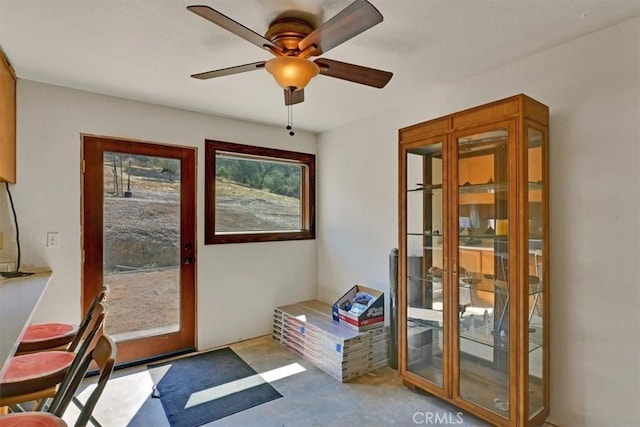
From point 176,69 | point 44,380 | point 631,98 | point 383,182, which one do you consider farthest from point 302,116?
point 44,380

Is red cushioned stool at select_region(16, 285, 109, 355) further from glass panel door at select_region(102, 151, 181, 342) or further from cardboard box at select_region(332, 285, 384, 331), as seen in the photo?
cardboard box at select_region(332, 285, 384, 331)

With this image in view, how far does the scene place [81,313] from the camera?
284 centimetres

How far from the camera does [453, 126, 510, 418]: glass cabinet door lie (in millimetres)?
2125

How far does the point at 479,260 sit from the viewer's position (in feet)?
7.50

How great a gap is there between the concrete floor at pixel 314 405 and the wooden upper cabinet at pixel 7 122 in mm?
1698

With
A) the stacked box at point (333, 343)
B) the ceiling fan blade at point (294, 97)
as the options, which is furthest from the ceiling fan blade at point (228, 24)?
the stacked box at point (333, 343)

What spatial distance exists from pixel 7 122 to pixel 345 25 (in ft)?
8.05

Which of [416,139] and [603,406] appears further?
[416,139]

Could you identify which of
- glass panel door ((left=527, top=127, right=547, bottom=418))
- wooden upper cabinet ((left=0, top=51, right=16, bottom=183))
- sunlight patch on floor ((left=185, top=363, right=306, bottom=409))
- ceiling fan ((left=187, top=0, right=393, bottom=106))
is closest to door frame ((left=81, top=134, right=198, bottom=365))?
wooden upper cabinet ((left=0, top=51, right=16, bottom=183))

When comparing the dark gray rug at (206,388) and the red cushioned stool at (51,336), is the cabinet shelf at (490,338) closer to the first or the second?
the dark gray rug at (206,388)

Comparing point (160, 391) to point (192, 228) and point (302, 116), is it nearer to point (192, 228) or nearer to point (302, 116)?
point (192, 228)

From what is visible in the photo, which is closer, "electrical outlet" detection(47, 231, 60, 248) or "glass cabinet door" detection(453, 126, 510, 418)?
"glass cabinet door" detection(453, 126, 510, 418)

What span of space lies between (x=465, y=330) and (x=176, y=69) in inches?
107

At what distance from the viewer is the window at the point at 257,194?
3515 mm
